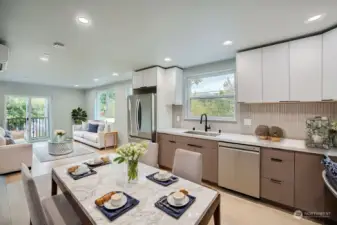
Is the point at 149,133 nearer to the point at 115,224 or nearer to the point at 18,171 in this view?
the point at 115,224

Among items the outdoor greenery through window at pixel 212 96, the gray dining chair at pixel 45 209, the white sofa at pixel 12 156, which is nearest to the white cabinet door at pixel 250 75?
the outdoor greenery through window at pixel 212 96

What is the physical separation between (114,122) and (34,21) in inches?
179

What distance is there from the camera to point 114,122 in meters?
6.19

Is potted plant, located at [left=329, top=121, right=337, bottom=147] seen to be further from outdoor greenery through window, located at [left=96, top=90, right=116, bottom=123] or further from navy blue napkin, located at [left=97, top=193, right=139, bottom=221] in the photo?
outdoor greenery through window, located at [left=96, top=90, right=116, bottom=123]

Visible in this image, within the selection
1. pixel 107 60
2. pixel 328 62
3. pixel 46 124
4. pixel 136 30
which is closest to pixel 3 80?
pixel 46 124

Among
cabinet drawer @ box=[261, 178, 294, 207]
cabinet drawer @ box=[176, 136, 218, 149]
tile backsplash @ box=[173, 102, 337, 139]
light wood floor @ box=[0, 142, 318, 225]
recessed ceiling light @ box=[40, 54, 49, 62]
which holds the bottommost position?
light wood floor @ box=[0, 142, 318, 225]

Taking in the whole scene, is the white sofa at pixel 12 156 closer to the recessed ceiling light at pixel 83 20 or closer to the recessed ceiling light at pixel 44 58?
the recessed ceiling light at pixel 44 58

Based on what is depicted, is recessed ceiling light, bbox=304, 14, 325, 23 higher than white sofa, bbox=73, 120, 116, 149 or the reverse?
higher

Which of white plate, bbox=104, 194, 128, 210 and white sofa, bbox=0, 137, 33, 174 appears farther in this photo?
white sofa, bbox=0, 137, 33, 174

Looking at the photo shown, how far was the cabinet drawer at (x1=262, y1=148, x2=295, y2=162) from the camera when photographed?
6.88 feet

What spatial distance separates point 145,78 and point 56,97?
18.2ft

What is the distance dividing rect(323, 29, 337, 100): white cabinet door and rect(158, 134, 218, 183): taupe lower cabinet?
65.3 inches

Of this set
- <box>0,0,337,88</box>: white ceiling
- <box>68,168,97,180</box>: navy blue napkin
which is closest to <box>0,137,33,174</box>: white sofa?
<box>0,0,337,88</box>: white ceiling

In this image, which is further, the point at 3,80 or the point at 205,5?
the point at 3,80
